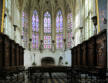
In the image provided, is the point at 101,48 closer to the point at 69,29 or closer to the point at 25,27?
the point at 69,29

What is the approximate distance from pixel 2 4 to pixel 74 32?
16845mm

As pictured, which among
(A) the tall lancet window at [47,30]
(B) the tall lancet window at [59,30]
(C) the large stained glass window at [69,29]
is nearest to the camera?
(C) the large stained glass window at [69,29]

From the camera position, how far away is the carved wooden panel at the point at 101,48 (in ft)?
37.4

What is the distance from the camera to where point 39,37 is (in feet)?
113

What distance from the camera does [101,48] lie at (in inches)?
483

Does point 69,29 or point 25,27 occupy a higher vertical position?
point 25,27

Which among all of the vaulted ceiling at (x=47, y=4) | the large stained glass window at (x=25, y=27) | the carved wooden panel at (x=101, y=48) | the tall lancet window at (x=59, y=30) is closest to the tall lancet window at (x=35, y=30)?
the vaulted ceiling at (x=47, y=4)

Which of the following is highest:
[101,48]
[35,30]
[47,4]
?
[47,4]

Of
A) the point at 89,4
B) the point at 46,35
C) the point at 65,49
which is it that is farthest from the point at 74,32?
the point at 89,4

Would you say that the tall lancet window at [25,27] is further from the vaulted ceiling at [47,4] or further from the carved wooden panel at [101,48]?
the carved wooden panel at [101,48]

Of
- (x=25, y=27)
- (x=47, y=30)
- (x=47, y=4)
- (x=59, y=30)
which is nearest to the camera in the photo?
(x=25, y=27)

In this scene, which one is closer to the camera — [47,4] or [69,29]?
[69,29]

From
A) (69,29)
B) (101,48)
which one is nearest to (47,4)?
(69,29)

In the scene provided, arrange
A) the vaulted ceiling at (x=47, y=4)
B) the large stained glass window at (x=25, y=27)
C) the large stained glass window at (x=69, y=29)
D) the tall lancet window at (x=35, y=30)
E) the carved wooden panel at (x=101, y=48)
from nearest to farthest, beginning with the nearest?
the carved wooden panel at (x=101, y=48), the large stained glass window at (x=25, y=27), the large stained glass window at (x=69, y=29), the vaulted ceiling at (x=47, y=4), the tall lancet window at (x=35, y=30)
